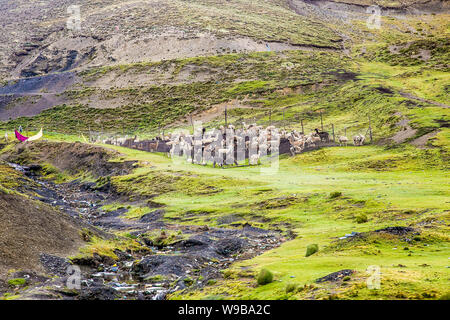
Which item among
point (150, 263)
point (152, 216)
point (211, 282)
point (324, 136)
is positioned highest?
point (324, 136)

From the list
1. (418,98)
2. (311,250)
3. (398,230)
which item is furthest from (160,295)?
(418,98)

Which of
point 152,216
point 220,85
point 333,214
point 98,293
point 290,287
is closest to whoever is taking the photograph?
point 290,287

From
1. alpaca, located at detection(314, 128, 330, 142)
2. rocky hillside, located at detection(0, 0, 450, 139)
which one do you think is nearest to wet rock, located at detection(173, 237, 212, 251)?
alpaca, located at detection(314, 128, 330, 142)

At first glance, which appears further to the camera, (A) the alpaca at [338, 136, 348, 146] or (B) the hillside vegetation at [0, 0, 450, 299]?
(A) the alpaca at [338, 136, 348, 146]

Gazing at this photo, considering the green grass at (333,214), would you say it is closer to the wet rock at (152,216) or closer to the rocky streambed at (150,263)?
the wet rock at (152,216)

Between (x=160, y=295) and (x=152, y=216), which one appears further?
(x=152, y=216)

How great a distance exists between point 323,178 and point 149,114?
313 ft

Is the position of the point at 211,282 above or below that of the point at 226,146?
below

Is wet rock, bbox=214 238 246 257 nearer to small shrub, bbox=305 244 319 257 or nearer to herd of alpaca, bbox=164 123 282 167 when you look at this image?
small shrub, bbox=305 244 319 257

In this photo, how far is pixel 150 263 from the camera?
3178 cm

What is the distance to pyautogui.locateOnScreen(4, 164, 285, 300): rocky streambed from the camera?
2578 centimetres

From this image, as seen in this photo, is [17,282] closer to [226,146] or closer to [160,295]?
[160,295]

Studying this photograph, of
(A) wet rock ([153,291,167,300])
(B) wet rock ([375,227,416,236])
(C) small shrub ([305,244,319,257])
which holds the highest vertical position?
(B) wet rock ([375,227,416,236])
